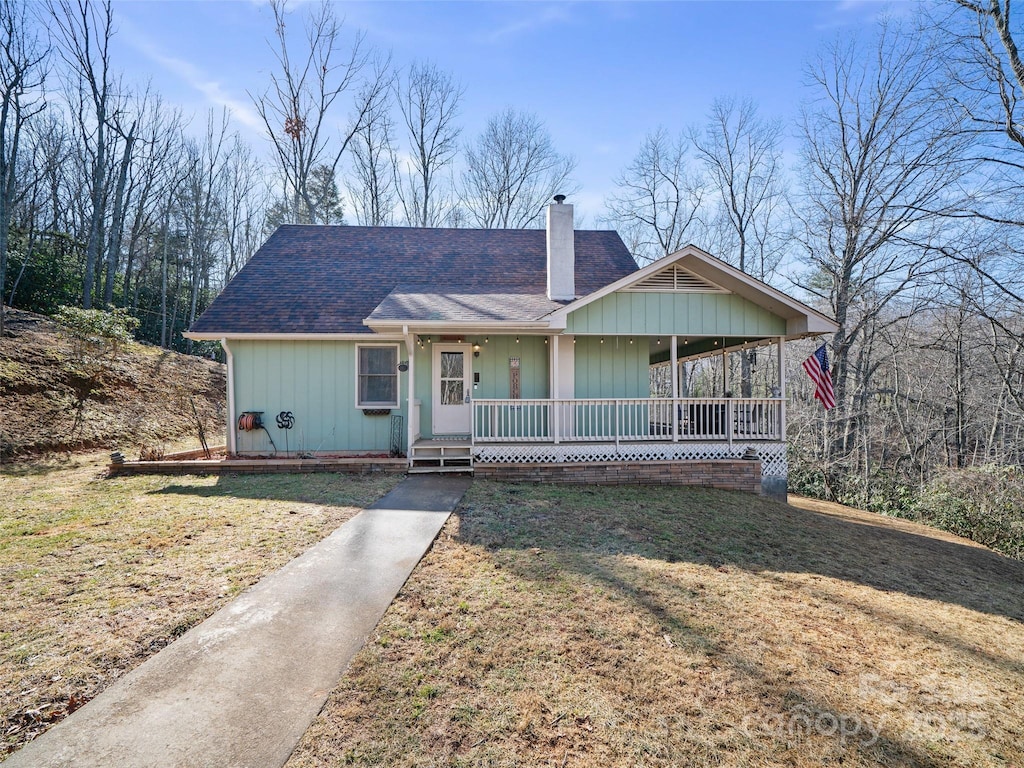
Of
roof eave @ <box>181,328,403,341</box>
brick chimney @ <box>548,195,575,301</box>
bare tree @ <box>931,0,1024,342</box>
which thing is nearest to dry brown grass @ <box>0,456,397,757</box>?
roof eave @ <box>181,328,403,341</box>

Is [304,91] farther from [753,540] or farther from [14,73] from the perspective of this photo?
[753,540]

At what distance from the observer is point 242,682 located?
8.73 ft

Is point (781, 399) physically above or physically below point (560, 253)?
below

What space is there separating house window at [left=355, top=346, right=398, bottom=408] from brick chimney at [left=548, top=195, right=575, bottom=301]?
12.5ft

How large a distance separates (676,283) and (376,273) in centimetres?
743

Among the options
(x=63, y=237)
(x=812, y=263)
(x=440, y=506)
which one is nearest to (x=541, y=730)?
(x=440, y=506)

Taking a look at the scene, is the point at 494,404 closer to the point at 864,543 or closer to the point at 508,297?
the point at 508,297

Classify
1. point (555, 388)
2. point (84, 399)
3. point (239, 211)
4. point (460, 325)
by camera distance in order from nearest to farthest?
1. point (460, 325)
2. point (555, 388)
3. point (84, 399)
4. point (239, 211)

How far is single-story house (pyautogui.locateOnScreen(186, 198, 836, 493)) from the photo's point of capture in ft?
28.9

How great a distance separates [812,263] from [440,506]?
15128 mm

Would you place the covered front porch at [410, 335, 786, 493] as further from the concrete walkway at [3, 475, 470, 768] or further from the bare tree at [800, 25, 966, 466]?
the bare tree at [800, 25, 966, 466]

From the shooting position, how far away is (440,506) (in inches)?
260

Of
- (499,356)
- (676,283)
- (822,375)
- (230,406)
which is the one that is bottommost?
(230,406)


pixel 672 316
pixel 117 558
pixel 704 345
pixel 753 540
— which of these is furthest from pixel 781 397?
pixel 117 558
